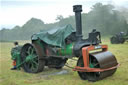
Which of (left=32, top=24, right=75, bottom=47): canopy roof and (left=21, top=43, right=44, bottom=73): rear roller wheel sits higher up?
(left=32, top=24, right=75, bottom=47): canopy roof

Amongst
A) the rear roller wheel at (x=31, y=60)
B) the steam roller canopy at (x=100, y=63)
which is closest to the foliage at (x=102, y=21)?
the rear roller wheel at (x=31, y=60)

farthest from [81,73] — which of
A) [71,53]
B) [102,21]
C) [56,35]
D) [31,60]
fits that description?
[102,21]

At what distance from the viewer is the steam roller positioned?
6.77 m

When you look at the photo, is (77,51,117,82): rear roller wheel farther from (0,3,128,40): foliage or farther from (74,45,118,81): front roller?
(0,3,128,40): foliage

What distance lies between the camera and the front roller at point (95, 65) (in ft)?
21.6

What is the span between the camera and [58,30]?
8367 mm

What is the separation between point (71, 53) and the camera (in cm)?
774

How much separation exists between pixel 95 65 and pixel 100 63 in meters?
0.30

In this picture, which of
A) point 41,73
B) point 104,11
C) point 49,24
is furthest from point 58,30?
point 49,24

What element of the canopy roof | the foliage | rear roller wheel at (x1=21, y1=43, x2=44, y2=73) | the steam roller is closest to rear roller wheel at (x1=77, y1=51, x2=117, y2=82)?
the steam roller

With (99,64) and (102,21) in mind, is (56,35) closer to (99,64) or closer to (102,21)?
(99,64)

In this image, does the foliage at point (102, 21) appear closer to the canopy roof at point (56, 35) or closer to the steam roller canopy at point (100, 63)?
the canopy roof at point (56, 35)

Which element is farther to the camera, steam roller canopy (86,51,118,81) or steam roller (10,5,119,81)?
steam roller (10,5,119,81)

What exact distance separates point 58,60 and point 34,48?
131 cm
